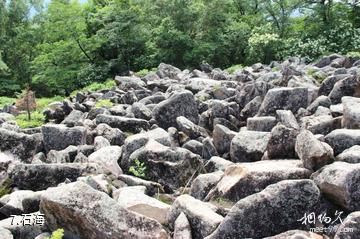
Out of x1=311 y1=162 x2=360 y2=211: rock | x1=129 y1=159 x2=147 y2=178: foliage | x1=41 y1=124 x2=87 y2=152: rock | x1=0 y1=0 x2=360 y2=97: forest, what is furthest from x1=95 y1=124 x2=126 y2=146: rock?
x1=0 y1=0 x2=360 y2=97: forest

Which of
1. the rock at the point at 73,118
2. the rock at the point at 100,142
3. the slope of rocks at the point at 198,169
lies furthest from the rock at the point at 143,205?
the rock at the point at 73,118

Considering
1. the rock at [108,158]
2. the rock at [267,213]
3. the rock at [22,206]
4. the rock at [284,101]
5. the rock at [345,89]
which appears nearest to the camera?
the rock at [267,213]

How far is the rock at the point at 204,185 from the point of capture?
6.43 metres

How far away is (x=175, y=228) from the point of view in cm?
526

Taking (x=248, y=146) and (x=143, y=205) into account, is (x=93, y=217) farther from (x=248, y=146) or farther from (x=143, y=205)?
(x=248, y=146)

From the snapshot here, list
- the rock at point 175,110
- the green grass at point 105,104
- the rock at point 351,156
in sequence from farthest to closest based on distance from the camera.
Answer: the green grass at point 105,104
the rock at point 175,110
the rock at point 351,156

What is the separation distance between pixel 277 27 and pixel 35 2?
965 inches

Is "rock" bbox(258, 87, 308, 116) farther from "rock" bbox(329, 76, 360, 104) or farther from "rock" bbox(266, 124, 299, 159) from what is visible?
"rock" bbox(266, 124, 299, 159)

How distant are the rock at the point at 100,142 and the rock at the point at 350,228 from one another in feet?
16.7

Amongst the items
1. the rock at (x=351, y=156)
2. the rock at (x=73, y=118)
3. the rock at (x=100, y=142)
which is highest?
the rock at (x=351, y=156)

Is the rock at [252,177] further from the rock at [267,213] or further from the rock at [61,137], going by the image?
the rock at [61,137]

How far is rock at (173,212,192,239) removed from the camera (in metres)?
5.10

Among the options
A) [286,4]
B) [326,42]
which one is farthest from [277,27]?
[326,42]

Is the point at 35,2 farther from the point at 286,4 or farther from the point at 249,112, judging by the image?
the point at 249,112
